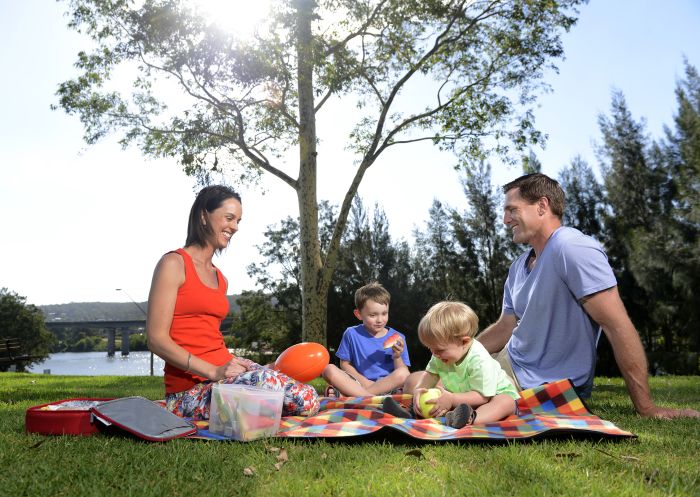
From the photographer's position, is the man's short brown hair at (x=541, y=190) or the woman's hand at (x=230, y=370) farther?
the man's short brown hair at (x=541, y=190)

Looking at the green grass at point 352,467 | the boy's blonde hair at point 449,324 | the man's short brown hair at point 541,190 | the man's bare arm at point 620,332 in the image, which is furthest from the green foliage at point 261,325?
the green grass at point 352,467

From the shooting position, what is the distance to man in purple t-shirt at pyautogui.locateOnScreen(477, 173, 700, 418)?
3.95 m

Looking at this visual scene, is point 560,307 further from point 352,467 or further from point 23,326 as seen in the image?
point 23,326

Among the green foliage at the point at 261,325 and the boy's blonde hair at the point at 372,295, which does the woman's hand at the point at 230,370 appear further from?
the green foliage at the point at 261,325

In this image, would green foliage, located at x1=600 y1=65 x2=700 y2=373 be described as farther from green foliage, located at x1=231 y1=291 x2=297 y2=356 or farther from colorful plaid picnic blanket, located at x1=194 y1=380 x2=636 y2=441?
colorful plaid picnic blanket, located at x1=194 y1=380 x2=636 y2=441

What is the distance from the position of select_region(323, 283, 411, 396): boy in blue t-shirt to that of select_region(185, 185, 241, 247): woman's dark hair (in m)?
1.82

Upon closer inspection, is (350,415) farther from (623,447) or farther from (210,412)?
(623,447)

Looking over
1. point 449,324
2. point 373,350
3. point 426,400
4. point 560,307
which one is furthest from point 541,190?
point 373,350

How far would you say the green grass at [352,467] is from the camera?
2557 millimetres

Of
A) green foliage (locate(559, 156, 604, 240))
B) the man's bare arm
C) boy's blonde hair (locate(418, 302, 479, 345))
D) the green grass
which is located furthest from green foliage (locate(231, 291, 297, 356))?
the green grass

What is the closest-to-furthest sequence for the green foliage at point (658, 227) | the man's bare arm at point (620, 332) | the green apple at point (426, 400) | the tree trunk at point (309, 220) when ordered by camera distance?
the man's bare arm at point (620, 332), the green apple at point (426, 400), the tree trunk at point (309, 220), the green foliage at point (658, 227)

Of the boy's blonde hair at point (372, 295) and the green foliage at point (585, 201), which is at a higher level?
the green foliage at point (585, 201)

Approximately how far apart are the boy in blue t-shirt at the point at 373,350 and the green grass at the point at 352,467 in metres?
2.12

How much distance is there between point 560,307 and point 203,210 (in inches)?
99.4
